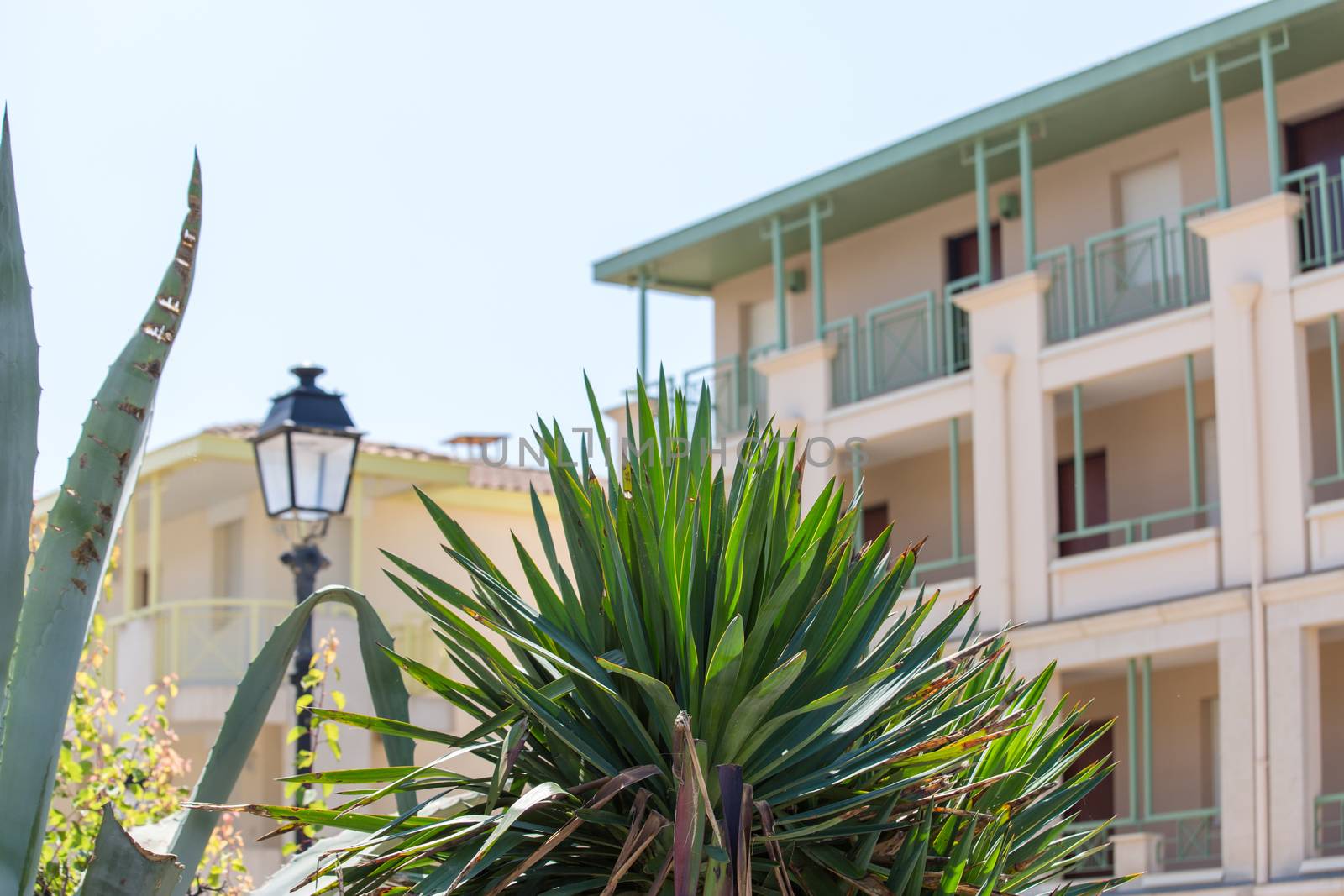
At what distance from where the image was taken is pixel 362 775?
5.40m

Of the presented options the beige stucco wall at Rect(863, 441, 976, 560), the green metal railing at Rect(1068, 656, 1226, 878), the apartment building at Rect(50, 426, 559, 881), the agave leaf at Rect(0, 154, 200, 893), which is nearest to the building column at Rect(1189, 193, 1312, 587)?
the green metal railing at Rect(1068, 656, 1226, 878)

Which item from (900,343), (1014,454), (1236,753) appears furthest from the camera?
(900,343)

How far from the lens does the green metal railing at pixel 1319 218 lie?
18.9m

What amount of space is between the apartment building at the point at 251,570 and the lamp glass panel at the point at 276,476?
13388 mm

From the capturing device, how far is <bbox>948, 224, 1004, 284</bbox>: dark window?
960 inches

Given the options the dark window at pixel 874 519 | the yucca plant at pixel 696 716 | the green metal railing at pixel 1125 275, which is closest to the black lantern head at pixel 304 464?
the yucca plant at pixel 696 716

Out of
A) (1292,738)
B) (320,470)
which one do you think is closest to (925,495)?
(1292,738)

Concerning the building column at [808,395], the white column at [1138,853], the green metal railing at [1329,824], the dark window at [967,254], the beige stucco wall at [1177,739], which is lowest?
the white column at [1138,853]

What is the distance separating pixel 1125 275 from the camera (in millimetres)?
21781

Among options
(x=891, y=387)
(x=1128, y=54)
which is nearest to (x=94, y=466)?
(x=1128, y=54)

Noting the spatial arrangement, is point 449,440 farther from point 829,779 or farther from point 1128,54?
point 829,779

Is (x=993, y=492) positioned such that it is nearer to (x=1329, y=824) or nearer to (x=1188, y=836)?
(x=1188, y=836)

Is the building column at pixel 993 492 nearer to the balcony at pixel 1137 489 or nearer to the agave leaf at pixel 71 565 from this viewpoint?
the balcony at pixel 1137 489

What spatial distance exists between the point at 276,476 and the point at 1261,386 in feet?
38.2
